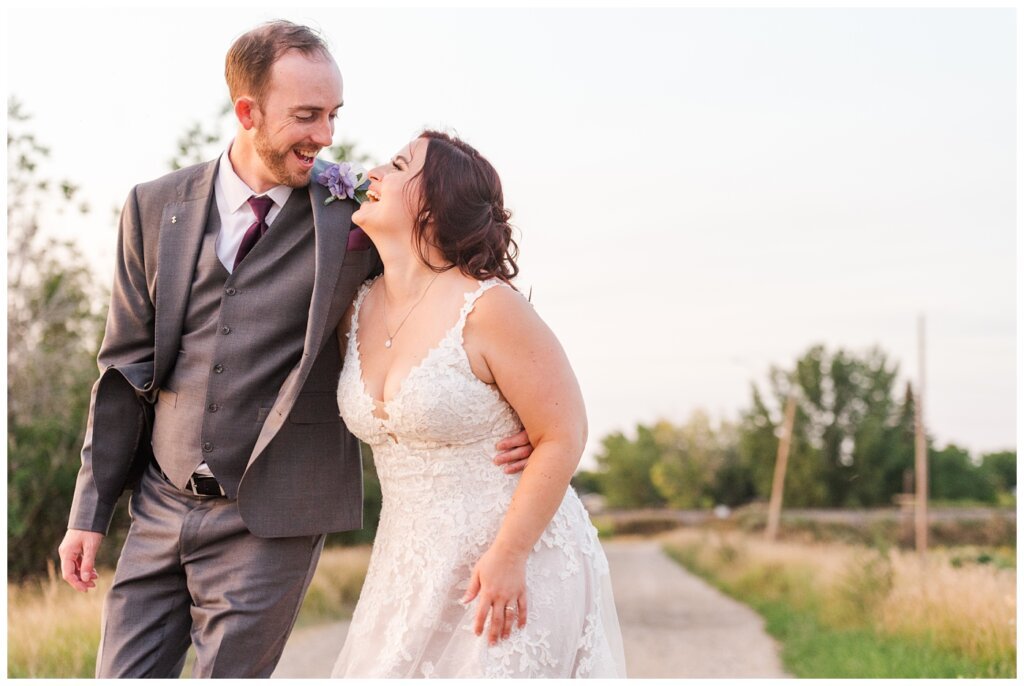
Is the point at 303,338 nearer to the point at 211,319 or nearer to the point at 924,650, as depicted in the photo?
the point at 211,319

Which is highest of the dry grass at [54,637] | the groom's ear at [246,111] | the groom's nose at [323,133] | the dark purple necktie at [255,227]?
the groom's ear at [246,111]

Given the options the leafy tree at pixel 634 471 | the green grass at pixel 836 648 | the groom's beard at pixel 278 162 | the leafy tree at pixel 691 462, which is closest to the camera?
the groom's beard at pixel 278 162

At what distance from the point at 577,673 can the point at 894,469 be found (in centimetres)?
4962

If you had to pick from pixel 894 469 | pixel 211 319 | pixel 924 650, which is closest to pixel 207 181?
pixel 211 319

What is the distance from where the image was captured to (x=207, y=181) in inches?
132

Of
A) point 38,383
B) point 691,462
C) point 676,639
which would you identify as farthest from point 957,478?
point 38,383

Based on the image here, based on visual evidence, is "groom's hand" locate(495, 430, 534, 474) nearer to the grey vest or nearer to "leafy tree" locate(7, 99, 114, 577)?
the grey vest

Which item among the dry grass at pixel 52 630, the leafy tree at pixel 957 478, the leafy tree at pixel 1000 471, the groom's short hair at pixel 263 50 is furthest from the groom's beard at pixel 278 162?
the leafy tree at pixel 1000 471

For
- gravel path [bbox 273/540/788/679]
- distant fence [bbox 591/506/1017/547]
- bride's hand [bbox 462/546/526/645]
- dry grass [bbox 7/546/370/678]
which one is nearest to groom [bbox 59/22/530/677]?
bride's hand [bbox 462/546/526/645]

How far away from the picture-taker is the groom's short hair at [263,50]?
3.33 metres

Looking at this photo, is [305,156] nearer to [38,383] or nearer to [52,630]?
[52,630]

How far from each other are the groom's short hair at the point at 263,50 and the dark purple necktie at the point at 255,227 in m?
0.29

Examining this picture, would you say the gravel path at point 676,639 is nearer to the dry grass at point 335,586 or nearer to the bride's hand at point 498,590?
the dry grass at point 335,586

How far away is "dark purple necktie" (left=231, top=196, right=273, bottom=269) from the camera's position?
325 centimetres
